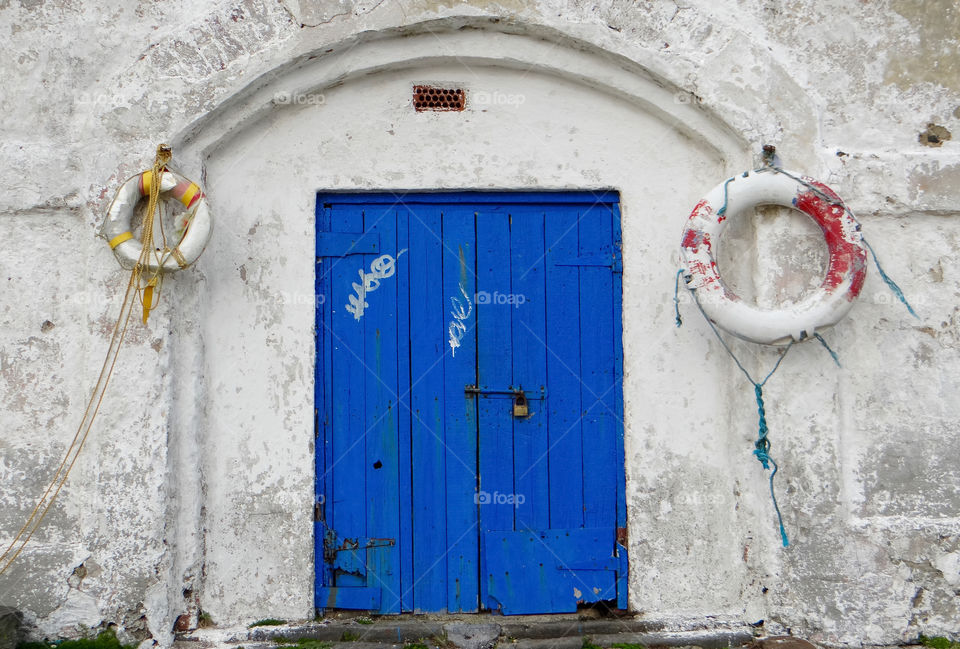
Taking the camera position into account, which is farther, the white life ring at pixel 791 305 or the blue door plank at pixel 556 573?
the blue door plank at pixel 556 573

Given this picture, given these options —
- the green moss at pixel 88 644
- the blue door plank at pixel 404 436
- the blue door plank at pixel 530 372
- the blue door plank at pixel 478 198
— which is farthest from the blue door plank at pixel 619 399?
the green moss at pixel 88 644

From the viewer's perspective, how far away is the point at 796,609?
3234mm

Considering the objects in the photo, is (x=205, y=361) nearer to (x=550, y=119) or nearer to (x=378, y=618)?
(x=378, y=618)

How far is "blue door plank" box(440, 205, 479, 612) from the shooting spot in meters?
3.49

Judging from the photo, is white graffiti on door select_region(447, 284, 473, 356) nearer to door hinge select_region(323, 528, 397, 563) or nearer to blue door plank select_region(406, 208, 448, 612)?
blue door plank select_region(406, 208, 448, 612)

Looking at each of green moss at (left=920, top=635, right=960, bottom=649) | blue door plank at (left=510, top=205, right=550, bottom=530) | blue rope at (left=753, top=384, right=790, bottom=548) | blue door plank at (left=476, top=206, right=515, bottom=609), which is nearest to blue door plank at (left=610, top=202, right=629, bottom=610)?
blue door plank at (left=510, top=205, right=550, bottom=530)

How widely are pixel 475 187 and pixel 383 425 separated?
120cm

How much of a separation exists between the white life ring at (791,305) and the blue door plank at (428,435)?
117 cm

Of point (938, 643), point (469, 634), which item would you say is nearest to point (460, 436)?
point (469, 634)

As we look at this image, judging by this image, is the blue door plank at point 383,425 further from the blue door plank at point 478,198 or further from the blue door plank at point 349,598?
the blue door plank at point 478,198

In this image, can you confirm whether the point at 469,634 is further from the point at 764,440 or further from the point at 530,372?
the point at 764,440

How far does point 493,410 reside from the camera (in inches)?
138

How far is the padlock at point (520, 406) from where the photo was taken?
3.46 metres

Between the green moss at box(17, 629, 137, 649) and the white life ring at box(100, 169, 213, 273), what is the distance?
5.11ft
